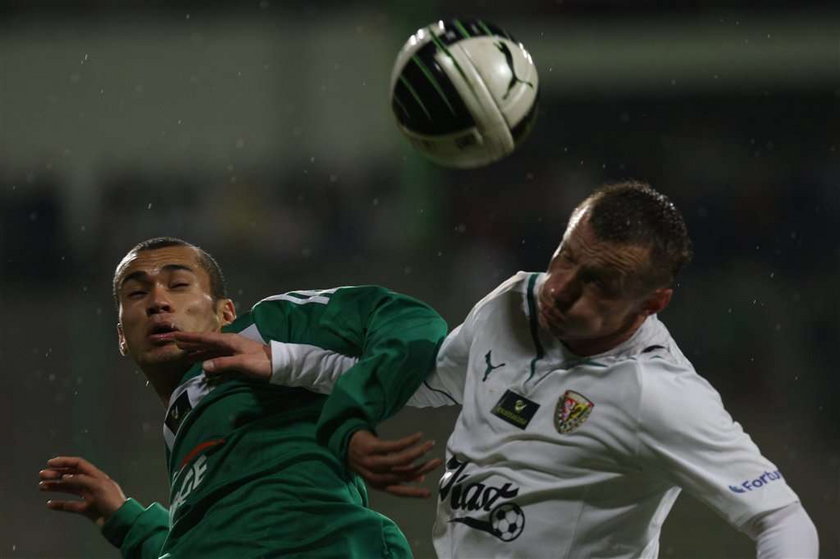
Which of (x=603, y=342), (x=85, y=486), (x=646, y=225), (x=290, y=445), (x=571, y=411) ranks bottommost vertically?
(x=85, y=486)

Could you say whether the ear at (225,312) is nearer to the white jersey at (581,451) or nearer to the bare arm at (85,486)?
the bare arm at (85,486)

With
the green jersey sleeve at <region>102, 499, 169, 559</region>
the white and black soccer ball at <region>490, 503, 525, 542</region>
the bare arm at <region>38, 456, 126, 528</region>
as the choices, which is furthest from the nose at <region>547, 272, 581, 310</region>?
the bare arm at <region>38, 456, 126, 528</region>

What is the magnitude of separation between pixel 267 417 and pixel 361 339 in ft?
0.91

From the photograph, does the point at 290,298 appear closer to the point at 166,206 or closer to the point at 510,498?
the point at 510,498

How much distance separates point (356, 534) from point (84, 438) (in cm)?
320

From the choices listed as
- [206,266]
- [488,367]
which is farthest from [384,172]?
[488,367]

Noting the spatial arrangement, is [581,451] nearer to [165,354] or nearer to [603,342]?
[603,342]

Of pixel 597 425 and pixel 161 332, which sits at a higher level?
pixel 161 332

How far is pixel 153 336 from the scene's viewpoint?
318 centimetres

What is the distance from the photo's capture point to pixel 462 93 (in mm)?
2699

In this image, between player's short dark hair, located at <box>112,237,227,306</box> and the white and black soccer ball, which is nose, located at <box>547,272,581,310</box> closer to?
the white and black soccer ball

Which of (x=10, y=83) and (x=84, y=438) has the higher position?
(x=10, y=83)

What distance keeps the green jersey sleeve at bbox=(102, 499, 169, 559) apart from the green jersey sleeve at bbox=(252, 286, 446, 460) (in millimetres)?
610

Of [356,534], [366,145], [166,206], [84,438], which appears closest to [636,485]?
[356,534]
